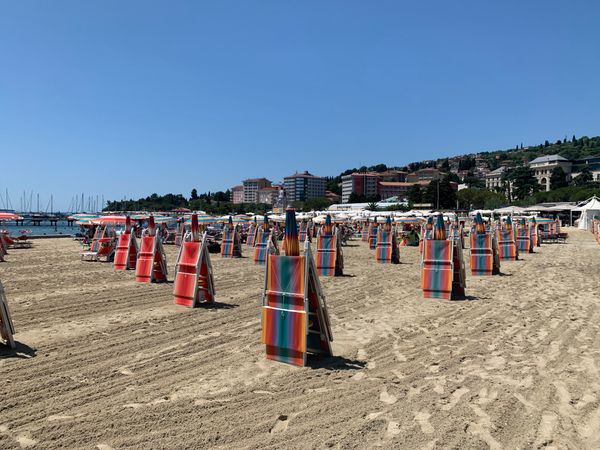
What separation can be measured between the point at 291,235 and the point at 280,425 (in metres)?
2.33

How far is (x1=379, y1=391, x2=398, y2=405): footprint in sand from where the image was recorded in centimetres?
454

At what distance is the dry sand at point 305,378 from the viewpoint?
389 centimetres

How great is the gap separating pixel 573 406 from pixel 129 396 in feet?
13.8

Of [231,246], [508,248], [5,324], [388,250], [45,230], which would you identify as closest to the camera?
[5,324]

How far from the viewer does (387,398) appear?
4.62m

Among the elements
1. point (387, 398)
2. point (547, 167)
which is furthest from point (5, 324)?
point (547, 167)

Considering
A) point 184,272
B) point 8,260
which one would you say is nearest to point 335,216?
point 8,260

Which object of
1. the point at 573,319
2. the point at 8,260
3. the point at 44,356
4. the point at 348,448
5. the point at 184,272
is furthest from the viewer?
the point at 8,260

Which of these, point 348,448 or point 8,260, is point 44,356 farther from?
point 8,260

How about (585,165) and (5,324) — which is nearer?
(5,324)

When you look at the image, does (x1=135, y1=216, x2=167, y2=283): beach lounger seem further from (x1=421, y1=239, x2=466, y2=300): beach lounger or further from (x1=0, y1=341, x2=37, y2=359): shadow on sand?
(x1=421, y1=239, x2=466, y2=300): beach lounger

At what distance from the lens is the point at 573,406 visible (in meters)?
4.47

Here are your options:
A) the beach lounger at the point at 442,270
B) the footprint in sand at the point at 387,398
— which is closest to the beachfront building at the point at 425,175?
the beach lounger at the point at 442,270

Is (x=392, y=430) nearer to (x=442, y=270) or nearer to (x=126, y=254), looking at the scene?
(x=442, y=270)
